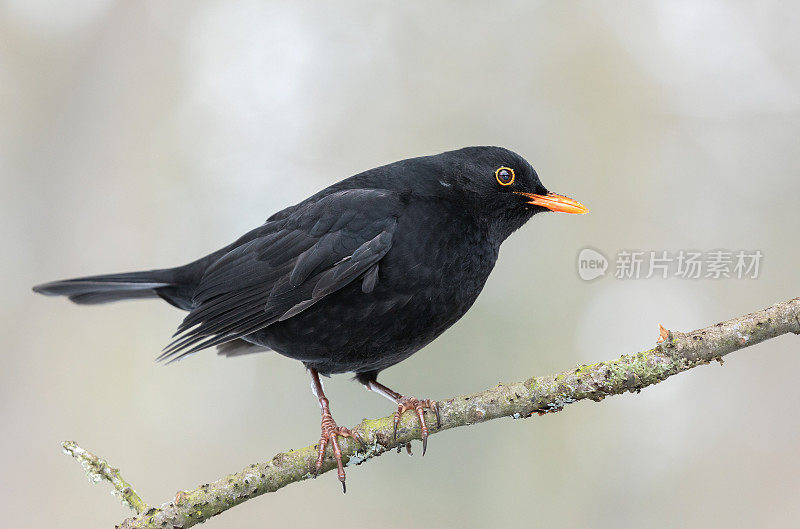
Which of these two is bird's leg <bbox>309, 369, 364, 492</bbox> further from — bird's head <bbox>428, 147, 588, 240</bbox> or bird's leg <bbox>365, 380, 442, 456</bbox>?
bird's head <bbox>428, 147, 588, 240</bbox>

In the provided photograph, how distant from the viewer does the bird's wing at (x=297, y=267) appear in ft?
12.9

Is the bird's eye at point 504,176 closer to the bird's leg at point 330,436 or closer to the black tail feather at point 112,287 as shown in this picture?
the bird's leg at point 330,436

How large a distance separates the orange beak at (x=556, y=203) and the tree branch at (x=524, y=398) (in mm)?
1380

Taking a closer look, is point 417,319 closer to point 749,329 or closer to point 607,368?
point 607,368

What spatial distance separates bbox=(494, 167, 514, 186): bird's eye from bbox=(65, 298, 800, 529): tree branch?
152 cm

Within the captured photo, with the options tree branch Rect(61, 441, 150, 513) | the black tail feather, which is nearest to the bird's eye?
the black tail feather

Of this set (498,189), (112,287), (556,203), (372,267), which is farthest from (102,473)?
(556,203)

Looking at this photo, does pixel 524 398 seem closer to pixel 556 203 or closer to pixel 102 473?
pixel 556 203

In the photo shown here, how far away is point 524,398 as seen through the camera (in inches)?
124

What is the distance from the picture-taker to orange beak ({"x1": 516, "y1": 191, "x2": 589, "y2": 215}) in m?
4.23

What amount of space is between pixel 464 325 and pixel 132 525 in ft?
12.5

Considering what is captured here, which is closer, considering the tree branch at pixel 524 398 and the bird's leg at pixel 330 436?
the tree branch at pixel 524 398

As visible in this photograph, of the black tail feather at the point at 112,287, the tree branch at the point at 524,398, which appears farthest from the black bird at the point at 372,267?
the black tail feather at the point at 112,287

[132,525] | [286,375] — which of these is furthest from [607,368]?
[286,375]
